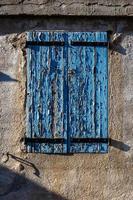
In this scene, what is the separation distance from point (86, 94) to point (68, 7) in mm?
994

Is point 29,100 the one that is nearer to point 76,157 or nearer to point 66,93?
point 66,93

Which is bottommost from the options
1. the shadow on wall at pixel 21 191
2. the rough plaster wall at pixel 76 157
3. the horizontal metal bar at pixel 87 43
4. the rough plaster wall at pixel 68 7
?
the shadow on wall at pixel 21 191

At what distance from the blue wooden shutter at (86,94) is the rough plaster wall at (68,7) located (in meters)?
0.30

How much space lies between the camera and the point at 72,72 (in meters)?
4.98

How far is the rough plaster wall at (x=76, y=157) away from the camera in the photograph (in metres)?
5.03

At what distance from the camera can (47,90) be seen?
16.3ft

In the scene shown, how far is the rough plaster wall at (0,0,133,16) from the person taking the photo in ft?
16.3

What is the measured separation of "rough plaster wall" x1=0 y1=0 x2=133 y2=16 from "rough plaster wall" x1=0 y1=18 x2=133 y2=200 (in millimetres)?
114

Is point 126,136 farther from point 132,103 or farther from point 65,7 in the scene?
point 65,7

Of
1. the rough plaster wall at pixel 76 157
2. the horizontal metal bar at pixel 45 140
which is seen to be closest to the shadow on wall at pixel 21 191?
the rough plaster wall at pixel 76 157

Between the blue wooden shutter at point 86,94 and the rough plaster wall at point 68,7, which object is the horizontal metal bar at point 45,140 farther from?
the rough plaster wall at point 68,7

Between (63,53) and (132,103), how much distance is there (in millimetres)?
970

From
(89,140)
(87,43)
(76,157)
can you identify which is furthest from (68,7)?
(76,157)

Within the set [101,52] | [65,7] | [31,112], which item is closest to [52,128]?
[31,112]
